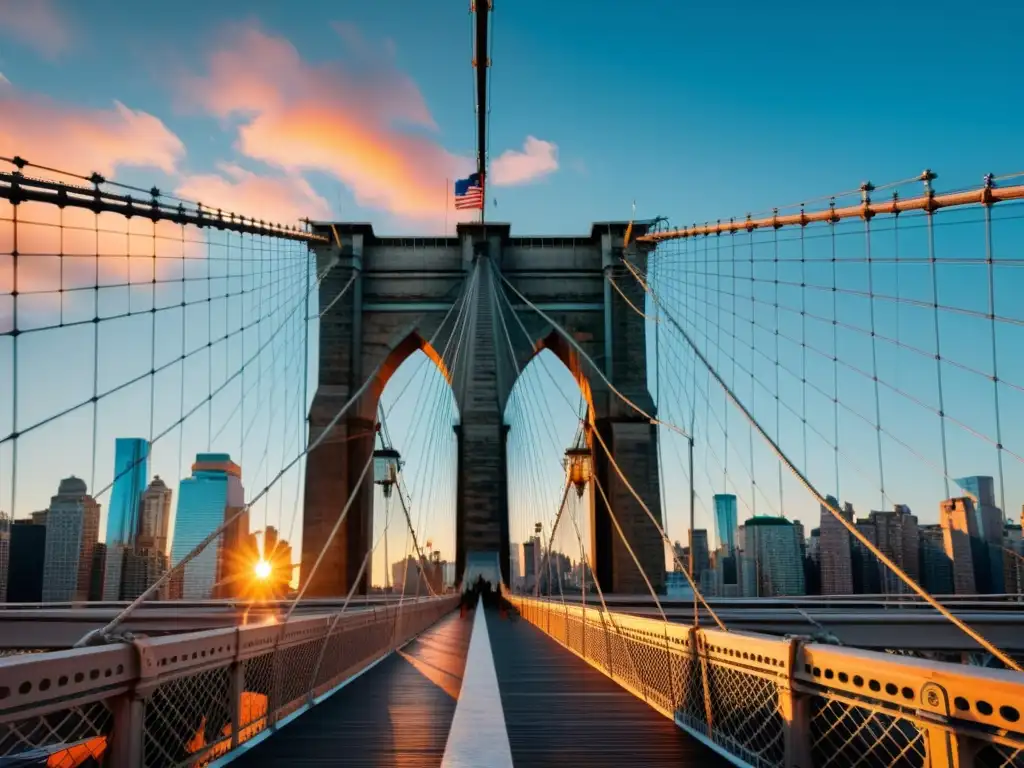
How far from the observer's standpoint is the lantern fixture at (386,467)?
30.0 metres

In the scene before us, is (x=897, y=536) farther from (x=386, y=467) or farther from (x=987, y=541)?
(x=386, y=467)

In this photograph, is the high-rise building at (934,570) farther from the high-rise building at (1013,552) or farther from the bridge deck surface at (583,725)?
the bridge deck surface at (583,725)

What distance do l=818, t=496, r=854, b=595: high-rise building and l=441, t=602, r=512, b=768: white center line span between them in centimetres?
2430

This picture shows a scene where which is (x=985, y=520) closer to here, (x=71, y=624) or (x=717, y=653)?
(x=717, y=653)

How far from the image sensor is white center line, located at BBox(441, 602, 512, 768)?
16.5 ft

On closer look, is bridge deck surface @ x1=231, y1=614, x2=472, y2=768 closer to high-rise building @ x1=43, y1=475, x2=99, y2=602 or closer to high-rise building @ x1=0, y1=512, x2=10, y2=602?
high-rise building @ x1=0, y1=512, x2=10, y2=602

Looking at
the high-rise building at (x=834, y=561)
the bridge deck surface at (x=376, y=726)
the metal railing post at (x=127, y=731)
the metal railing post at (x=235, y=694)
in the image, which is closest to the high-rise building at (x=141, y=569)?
the bridge deck surface at (x=376, y=726)

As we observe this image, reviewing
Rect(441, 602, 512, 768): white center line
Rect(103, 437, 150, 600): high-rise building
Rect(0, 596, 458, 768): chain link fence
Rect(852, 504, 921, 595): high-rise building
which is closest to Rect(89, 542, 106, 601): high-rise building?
Rect(103, 437, 150, 600): high-rise building

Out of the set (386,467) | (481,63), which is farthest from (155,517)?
(481,63)

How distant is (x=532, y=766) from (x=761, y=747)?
1.24m

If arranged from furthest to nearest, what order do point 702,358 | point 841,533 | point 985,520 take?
1. point 841,533
2. point 985,520
3. point 702,358

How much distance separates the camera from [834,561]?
34625mm

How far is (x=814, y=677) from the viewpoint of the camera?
3.95 metres

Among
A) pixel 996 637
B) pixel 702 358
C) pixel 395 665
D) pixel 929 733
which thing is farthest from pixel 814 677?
pixel 996 637
